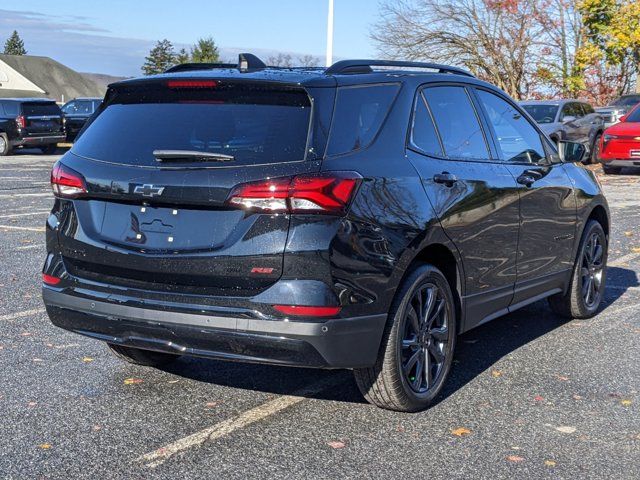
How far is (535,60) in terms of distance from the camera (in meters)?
42.9

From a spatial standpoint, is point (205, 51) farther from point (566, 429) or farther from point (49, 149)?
point (566, 429)

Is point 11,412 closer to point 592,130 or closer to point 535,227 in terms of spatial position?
point 535,227

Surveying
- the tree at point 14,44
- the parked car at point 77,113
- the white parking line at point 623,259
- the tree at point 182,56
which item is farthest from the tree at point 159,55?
the white parking line at point 623,259

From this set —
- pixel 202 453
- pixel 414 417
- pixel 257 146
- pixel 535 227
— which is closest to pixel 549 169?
pixel 535 227

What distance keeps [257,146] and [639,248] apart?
7.80 m

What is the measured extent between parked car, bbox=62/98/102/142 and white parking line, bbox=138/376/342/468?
94.3 feet

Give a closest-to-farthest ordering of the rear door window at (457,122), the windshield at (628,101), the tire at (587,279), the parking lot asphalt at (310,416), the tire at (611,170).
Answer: the parking lot asphalt at (310,416), the rear door window at (457,122), the tire at (587,279), the tire at (611,170), the windshield at (628,101)

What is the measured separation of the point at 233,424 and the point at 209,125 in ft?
4.74

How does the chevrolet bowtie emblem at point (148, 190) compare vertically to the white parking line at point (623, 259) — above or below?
above

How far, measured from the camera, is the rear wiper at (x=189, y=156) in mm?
4402

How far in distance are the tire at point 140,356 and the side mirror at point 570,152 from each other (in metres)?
3.17

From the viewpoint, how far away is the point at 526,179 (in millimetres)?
6082

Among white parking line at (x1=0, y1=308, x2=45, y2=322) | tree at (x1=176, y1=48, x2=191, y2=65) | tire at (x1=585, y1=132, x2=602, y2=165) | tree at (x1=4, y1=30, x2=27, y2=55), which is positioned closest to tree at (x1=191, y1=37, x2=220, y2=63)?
tree at (x1=176, y1=48, x2=191, y2=65)

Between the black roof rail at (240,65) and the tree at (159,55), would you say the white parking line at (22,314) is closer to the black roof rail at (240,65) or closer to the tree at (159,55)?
the black roof rail at (240,65)
